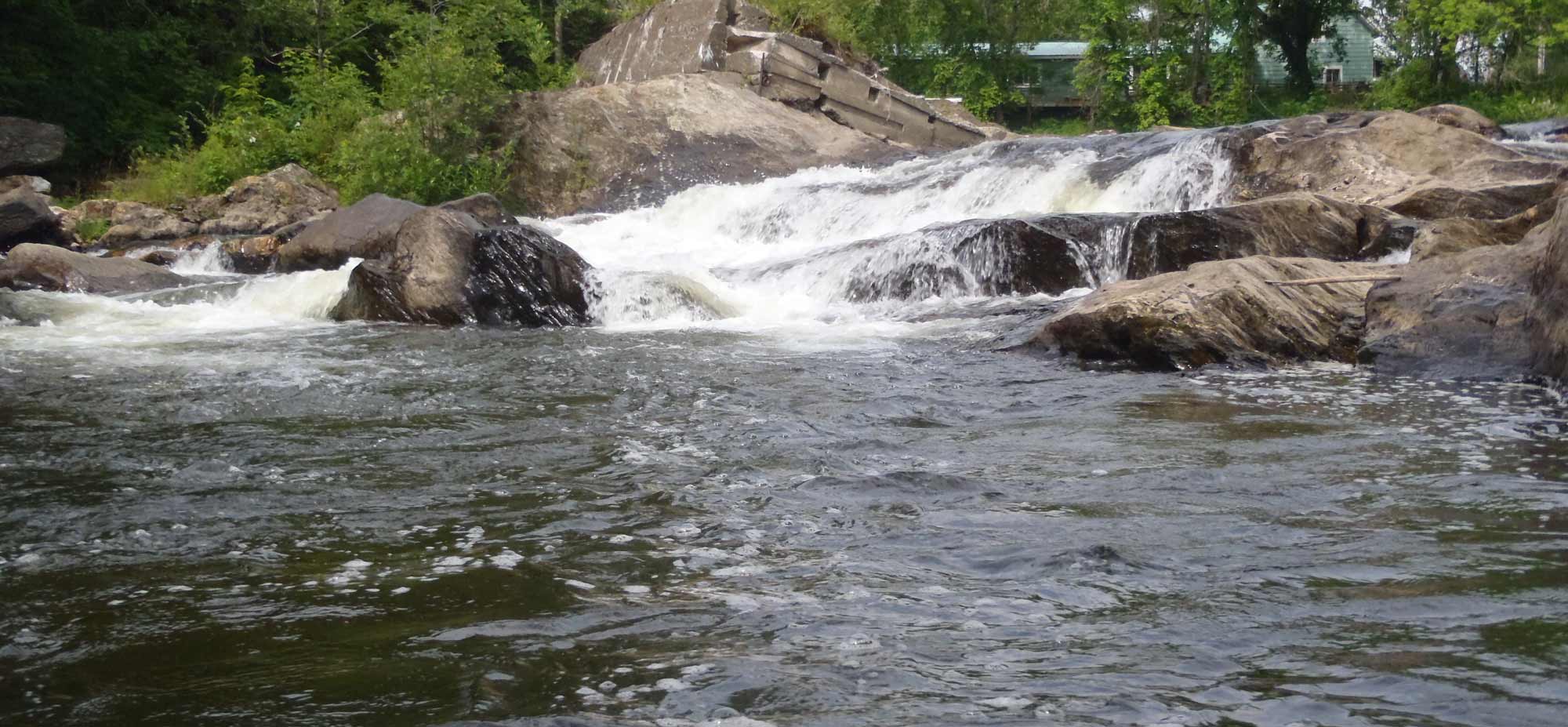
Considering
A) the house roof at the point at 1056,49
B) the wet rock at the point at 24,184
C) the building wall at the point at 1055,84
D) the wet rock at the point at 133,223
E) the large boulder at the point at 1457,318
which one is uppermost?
the house roof at the point at 1056,49

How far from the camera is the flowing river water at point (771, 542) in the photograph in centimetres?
338

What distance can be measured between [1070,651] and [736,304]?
377 inches

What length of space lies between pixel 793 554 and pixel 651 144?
17.3 m

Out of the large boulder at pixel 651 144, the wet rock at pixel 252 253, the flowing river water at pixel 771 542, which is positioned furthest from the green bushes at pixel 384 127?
the flowing river water at pixel 771 542

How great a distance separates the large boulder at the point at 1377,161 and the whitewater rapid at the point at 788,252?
1.68 feet

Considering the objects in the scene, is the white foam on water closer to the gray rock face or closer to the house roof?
the gray rock face

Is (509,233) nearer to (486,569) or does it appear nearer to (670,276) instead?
(670,276)

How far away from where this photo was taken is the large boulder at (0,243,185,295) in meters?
14.2

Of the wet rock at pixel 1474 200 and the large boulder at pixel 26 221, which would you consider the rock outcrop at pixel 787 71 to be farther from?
the wet rock at pixel 1474 200

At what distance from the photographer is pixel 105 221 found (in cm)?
1919

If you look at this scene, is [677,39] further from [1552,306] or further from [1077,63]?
[1077,63]

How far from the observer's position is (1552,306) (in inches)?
308

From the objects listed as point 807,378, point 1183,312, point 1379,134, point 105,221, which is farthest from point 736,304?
point 105,221

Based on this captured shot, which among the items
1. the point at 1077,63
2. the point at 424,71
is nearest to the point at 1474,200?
the point at 424,71
